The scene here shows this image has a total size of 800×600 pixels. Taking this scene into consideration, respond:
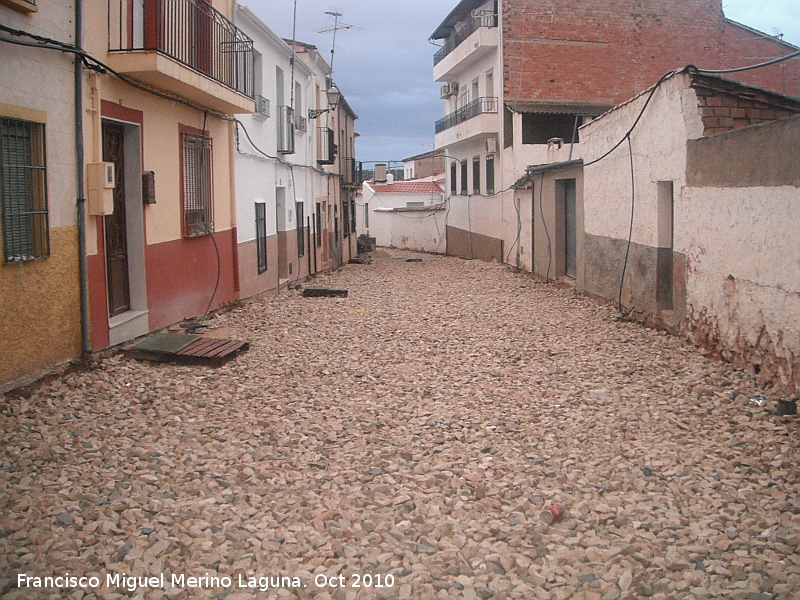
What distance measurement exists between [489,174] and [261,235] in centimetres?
1383

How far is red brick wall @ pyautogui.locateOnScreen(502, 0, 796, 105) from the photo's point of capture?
1013 inches

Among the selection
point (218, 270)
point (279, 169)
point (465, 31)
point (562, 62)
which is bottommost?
point (218, 270)

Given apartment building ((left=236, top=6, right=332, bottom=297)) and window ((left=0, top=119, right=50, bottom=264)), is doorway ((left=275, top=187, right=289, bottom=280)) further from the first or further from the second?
window ((left=0, top=119, right=50, bottom=264))

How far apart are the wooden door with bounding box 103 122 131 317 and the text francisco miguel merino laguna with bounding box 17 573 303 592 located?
550 cm

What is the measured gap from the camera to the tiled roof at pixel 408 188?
4403 cm

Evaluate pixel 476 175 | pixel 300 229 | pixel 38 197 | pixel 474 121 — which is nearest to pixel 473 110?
pixel 474 121

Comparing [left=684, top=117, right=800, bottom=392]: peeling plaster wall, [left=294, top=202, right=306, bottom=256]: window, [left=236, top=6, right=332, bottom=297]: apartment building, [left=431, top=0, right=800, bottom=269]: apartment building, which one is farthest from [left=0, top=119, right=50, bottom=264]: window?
[left=431, top=0, right=800, bottom=269]: apartment building

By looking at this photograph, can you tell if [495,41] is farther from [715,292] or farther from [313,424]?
[313,424]

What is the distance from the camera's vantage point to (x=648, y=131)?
406 inches

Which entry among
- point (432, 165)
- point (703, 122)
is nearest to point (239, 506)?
point (703, 122)

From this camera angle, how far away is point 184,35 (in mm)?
10188

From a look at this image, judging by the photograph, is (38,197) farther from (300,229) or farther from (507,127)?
(507,127)

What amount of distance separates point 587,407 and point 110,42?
6.28 meters

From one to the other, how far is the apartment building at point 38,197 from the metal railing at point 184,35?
1.16 m
